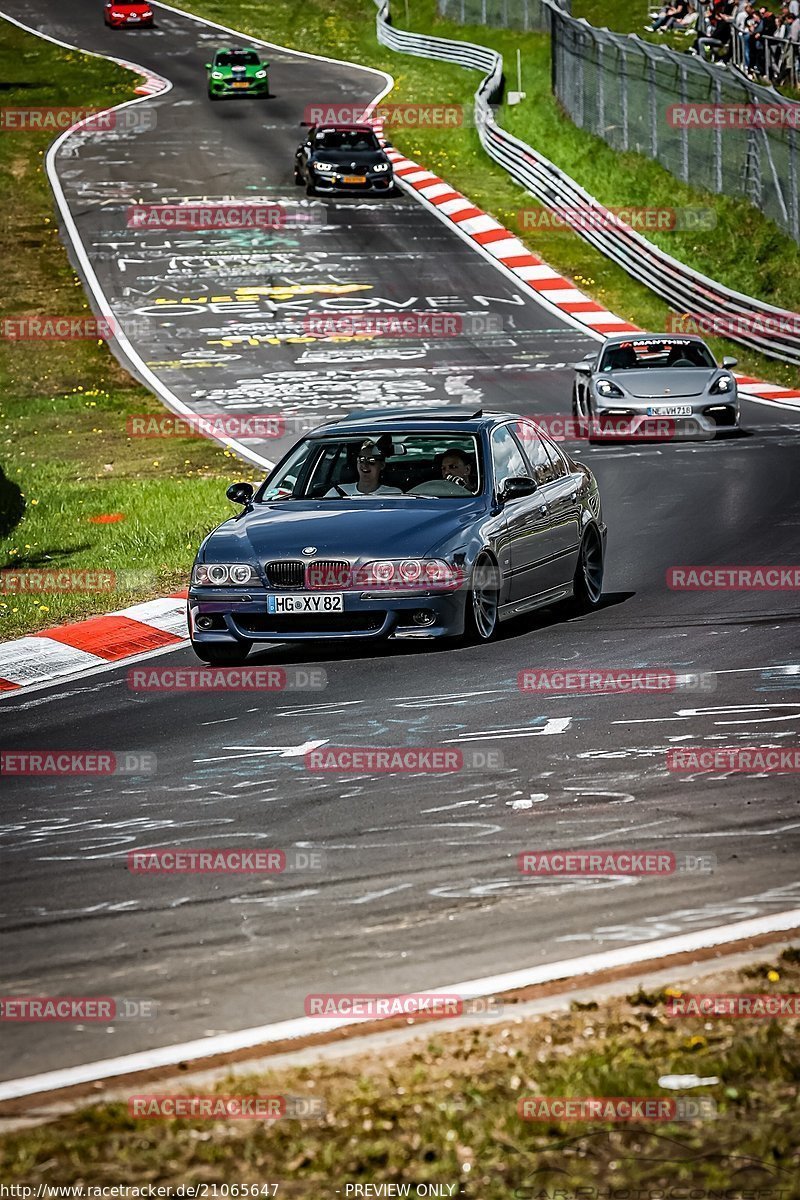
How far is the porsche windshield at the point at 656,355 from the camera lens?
23.8m

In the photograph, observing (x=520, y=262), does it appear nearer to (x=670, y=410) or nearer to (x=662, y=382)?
(x=662, y=382)

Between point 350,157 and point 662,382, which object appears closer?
point 662,382

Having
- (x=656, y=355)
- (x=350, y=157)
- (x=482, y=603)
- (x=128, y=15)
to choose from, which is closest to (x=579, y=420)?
(x=656, y=355)

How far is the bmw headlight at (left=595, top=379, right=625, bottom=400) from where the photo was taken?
23.2 meters

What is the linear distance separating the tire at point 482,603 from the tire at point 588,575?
4.24ft

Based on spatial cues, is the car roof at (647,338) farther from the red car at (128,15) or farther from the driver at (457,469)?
the red car at (128,15)

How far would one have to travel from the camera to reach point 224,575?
475 inches

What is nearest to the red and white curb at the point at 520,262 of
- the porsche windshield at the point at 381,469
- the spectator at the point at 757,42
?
the spectator at the point at 757,42

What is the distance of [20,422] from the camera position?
25.5 metres

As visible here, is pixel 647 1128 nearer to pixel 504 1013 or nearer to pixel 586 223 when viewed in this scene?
pixel 504 1013

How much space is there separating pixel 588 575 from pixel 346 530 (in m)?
2.34

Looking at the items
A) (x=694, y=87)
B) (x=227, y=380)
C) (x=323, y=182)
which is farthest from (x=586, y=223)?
(x=227, y=380)

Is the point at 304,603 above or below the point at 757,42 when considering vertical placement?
Result: below

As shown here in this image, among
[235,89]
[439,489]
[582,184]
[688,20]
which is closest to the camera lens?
[439,489]
